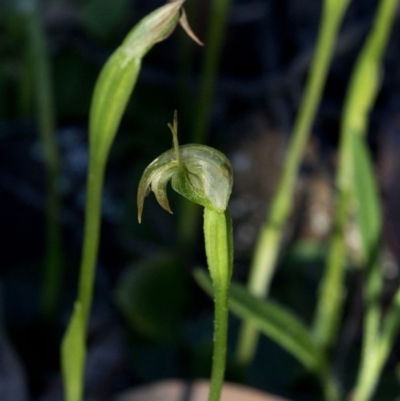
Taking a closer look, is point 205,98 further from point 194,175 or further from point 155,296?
point 194,175

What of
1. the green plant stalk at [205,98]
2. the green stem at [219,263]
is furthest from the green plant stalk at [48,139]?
the green stem at [219,263]

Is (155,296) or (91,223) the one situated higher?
(155,296)

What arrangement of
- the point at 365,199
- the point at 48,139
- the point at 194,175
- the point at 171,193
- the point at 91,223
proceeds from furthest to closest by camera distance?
the point at 171,193 → the point at 48,139 → the point at 365,199 → the point at 91,223 → the point at 194,175

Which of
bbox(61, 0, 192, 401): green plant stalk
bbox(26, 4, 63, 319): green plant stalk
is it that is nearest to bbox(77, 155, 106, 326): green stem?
bbox(61, 0, 192, 401): green plant stalk

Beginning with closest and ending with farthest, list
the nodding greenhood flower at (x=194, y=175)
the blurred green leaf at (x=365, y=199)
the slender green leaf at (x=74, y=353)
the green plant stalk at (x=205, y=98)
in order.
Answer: the nodding greenhood flower at (x=194, y=175), the slender green leaf at (x=74, y=353), the blurred green leaf at (x=365, y=199), the green plant stalk at (x=205, y=98)

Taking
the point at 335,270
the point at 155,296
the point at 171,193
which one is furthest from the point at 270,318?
the point at 171,193

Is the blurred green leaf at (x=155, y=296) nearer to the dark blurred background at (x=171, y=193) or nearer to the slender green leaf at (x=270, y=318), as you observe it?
the dark blurred background at (x=171, y=193)

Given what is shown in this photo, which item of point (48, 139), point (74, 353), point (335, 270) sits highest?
point (48, 139)
